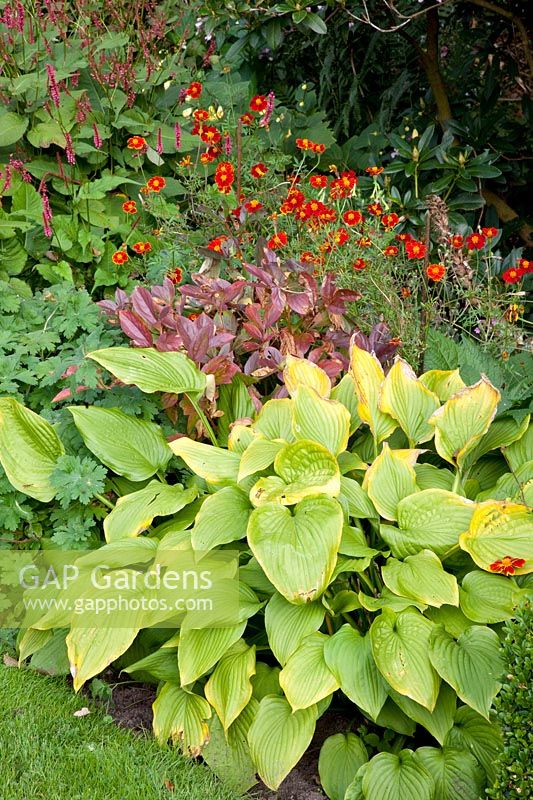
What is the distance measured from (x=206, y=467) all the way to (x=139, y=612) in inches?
17.3

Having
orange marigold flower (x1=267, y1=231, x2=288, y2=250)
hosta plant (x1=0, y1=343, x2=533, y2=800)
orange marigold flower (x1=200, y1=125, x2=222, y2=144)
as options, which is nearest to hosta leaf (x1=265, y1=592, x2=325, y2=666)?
hosta plant (x1=0, y1=343, x2=533, y2=800)

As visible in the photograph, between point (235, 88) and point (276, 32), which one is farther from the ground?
point (276, 32)

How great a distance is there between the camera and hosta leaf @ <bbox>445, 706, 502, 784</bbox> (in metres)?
2.07

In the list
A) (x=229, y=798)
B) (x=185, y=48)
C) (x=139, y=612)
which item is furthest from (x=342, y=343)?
(x=185, y=48)

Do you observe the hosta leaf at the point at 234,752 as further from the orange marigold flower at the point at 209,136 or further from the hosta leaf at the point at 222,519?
the orange marigold flower at the point at 209,136

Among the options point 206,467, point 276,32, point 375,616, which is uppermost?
point 276,32

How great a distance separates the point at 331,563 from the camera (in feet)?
7.05

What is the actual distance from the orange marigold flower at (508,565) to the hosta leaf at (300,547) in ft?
1.25

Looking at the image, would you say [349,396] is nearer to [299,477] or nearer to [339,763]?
[299,477]

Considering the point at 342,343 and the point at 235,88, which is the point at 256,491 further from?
the point at 235,88

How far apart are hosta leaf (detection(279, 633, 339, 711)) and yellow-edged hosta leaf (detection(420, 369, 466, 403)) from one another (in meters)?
0.90

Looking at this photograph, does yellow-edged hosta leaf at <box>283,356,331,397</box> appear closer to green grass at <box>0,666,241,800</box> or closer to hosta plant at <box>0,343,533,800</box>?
hosta plant at <box>0,343,533,800</box>

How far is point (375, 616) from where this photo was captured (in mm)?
2361

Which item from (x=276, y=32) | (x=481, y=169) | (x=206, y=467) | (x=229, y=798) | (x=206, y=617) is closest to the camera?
(x=229, y=798)
